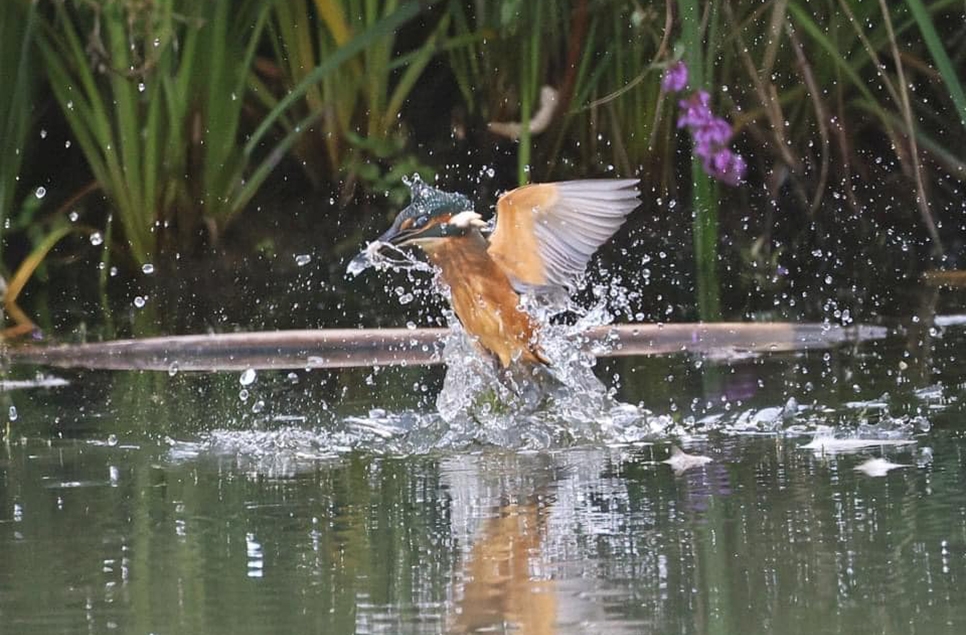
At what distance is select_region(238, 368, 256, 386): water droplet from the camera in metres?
4.13

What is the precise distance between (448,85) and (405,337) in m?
2.29

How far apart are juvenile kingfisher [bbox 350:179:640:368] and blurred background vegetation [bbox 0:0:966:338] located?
1.19m

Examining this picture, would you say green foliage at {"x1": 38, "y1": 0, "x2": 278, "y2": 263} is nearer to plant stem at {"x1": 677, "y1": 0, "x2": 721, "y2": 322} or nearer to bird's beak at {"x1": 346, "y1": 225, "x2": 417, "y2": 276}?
plant stem at {"x1": 677, "y1": 0, "x2": 721, "y2": 322}

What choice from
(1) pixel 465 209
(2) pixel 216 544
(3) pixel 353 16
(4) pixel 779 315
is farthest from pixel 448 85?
(2) pixel 216 544

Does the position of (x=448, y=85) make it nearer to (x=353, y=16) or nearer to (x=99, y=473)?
(x=353, y=16)

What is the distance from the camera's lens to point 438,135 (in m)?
6.41

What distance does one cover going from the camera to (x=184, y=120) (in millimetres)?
5547

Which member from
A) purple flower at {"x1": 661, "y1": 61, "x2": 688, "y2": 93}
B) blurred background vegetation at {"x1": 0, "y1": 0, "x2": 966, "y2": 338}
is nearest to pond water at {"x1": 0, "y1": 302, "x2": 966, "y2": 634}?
purple flower at {"x1": 661, "y1": 61, "x2": 688, "y2": 93}

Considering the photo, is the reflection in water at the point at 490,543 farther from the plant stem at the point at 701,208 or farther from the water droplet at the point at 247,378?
the plant stem at the point at 701,208

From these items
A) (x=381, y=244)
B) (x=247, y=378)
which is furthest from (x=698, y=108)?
(x=247, y=378)

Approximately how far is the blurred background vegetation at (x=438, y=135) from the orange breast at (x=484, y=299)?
47.6 inches

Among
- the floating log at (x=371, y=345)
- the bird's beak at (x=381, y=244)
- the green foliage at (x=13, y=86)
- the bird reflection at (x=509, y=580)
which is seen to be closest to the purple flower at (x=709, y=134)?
the floating log at (x=371, y=345)

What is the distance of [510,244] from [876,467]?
1021 mm

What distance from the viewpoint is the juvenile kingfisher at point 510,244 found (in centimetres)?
374
